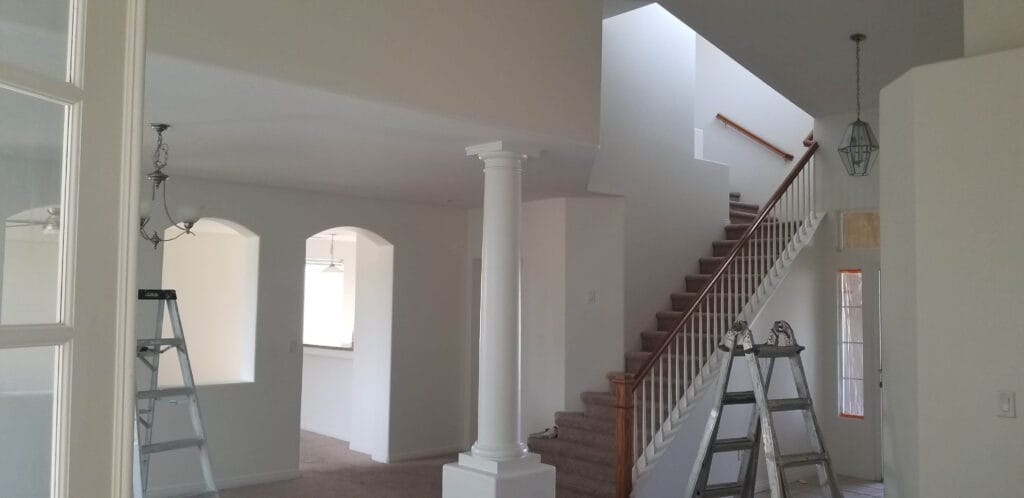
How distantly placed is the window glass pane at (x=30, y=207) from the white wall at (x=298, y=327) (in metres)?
5.49

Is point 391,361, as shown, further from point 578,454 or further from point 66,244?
point 66,244

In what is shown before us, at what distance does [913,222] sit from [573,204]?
4352mm

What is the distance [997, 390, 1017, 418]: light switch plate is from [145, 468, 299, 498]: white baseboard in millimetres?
5839

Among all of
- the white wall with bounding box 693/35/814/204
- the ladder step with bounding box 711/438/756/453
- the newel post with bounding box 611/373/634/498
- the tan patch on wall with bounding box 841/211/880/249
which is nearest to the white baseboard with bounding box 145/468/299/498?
the newel post with bounding box 611/373/634/498

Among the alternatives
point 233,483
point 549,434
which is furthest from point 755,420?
point 233,483

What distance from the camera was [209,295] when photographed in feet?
30.3

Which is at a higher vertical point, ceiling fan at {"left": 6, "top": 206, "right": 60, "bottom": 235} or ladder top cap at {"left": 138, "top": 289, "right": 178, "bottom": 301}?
ceiling fan at {"left": 6, "top": 206, "right": 60, "bottom": 235}

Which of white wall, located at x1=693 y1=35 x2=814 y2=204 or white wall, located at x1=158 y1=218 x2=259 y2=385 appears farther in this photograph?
white wall, located at x1=693 y1=35 x2=814 y2=204

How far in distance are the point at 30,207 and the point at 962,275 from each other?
364 centimetres

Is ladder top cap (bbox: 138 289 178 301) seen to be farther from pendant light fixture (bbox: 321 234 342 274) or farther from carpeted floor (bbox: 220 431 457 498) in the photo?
pendant light fixture (bbox: 321 234 342 274)

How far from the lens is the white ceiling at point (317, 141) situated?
3818mm

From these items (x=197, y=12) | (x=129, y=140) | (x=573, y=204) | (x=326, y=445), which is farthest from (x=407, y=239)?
(x=129, y=140)

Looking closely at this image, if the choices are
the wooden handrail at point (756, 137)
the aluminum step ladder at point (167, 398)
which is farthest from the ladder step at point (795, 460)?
the wooden handrail at point (756, 137)

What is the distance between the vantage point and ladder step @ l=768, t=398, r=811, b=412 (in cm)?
450
